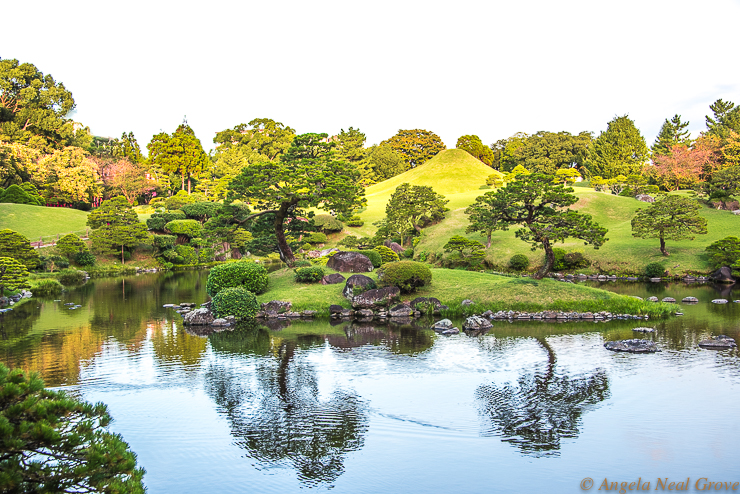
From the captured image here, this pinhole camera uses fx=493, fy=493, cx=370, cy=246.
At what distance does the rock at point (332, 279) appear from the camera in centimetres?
2503

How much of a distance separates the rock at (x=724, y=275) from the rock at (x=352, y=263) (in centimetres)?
2280

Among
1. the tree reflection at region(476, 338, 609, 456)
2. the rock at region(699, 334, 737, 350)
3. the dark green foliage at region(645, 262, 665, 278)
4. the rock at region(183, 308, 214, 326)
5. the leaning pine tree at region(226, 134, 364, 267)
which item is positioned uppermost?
the leaning pine tree at region(226, 134, 364, 267)

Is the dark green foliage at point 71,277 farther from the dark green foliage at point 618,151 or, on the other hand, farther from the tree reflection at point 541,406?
the dark green foliage at point 618,151

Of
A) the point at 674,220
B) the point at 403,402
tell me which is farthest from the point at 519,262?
the point at 403,402

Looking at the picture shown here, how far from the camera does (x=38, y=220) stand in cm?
5269

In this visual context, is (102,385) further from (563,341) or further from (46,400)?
(563,341)

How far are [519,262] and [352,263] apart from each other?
14.9 m

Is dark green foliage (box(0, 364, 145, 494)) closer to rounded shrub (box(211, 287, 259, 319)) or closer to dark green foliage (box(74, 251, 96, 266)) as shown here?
rounded shrub (box(211, 287, 259, 319))

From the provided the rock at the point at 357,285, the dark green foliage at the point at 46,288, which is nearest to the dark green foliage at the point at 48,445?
the rock at the point at 357,285

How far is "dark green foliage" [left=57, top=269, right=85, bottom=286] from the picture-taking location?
36.5 metres

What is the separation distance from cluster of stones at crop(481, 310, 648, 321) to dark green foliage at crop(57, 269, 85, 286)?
101 feet

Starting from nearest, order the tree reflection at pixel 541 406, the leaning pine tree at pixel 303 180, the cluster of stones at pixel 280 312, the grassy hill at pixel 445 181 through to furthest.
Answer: the tree reflection at pixel 541 406 < the cluster of stones at pixel 280 312 < the leaning pine tree at pixel 303 180 < the grassy hill at pixel 445 181

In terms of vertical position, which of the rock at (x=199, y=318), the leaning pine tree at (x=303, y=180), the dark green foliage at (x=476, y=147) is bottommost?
the rock at (x=199, y=318)

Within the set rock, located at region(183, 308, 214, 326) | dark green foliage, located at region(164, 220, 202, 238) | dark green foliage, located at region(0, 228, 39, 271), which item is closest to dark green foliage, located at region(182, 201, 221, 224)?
dark green foliage, located at region(164, 220, 202, 238)
